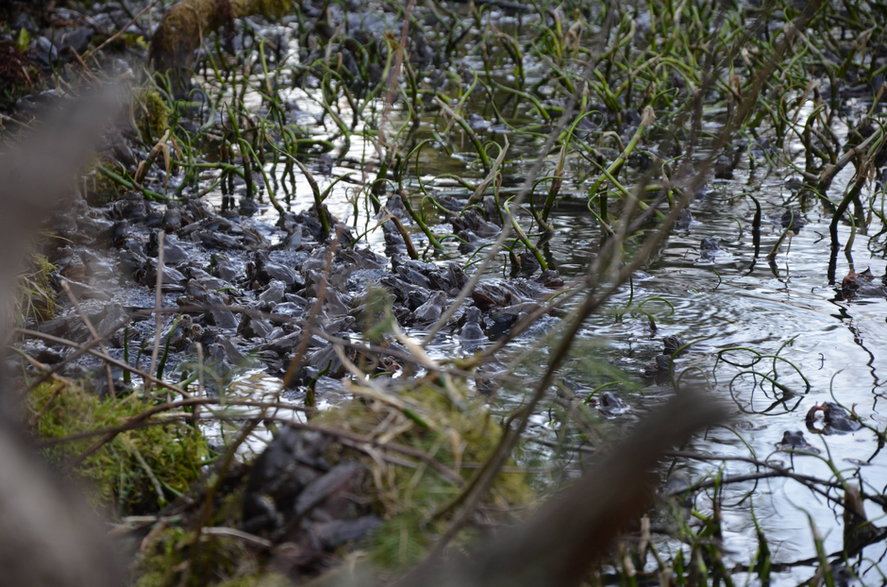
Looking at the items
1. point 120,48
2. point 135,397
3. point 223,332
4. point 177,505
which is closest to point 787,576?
point 177,505

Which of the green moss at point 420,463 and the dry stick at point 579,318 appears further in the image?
the green moss at point 420,463

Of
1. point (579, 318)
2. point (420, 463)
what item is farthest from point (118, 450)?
point (579, 318)

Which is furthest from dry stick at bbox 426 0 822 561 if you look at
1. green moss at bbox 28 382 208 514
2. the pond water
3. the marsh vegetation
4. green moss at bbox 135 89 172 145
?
green moss at bbox 135 89 172 145

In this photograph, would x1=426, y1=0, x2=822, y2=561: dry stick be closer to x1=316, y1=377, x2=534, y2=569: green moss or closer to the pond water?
x1=316, y1=377, x2=534, y2=569: green moss

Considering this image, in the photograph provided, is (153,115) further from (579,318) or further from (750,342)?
(579,318)

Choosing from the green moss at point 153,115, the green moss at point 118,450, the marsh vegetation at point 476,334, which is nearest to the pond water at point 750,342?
the marsh vegetation at point 476,334

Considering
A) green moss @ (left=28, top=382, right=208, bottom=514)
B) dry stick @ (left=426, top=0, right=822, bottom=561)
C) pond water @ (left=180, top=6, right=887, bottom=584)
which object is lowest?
pond water @ (left=180, top=6, right=887, bottom=584)

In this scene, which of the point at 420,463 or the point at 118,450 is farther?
the point at 118,450

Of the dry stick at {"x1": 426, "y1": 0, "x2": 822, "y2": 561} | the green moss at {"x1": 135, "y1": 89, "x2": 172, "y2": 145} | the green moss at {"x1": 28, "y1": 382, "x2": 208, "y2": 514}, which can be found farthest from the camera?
the green moss at {"x1": 135, "y1": 89, "x2": 172, "y2": 145}

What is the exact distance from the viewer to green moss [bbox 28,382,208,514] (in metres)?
2.01

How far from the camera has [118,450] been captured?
82.9 inches

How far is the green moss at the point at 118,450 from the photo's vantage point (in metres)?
2.01

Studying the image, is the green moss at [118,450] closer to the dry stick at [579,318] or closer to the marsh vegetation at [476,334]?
the marsh vegetation at [476,334]

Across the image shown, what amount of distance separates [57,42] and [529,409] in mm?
6643
